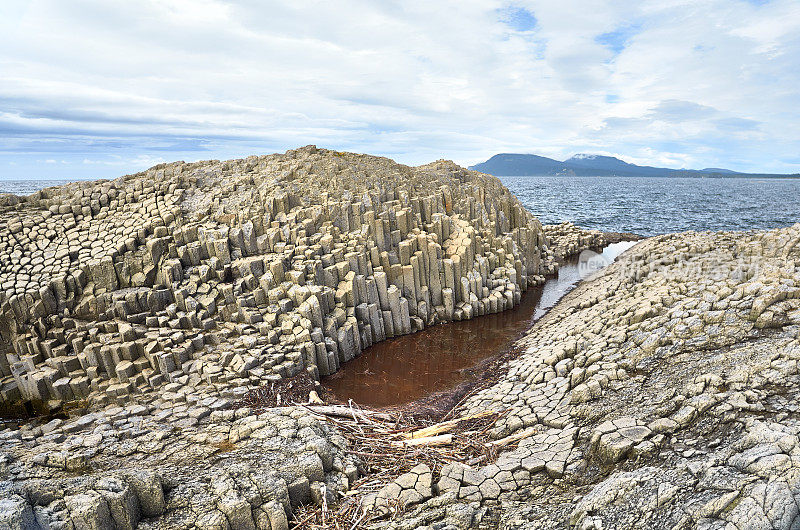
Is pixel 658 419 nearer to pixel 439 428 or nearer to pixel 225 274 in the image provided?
pixel 439 428

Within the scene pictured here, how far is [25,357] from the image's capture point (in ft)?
33.5

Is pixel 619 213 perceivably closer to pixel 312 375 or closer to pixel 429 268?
pixel 429 268

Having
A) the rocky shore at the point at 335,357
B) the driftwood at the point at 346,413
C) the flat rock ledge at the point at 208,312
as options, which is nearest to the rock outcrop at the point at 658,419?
the rocky shore at the point at 335,357

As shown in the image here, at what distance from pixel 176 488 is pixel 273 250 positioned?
8.09 m

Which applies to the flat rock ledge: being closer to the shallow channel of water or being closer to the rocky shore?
the rocky shore

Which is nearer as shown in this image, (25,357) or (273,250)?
(25,357)

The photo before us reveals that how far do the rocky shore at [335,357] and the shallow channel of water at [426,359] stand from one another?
20.6 inches

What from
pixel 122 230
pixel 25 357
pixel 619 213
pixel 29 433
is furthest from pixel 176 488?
pixel 619 213

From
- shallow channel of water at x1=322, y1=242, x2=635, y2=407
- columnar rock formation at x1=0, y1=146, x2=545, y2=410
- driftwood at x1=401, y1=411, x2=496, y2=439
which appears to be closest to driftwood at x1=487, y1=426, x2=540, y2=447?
driftwood at x1=401, y1=411, x2=496, y2=439

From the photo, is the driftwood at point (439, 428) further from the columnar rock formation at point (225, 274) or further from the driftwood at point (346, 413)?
the columnar rock formation at point (225, 274)

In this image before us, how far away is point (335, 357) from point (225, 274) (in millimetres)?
3960

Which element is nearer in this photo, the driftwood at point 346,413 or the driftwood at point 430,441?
the driftwood at point 430,441

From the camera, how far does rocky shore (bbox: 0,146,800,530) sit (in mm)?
5242

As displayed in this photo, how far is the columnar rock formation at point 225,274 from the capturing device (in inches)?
402
